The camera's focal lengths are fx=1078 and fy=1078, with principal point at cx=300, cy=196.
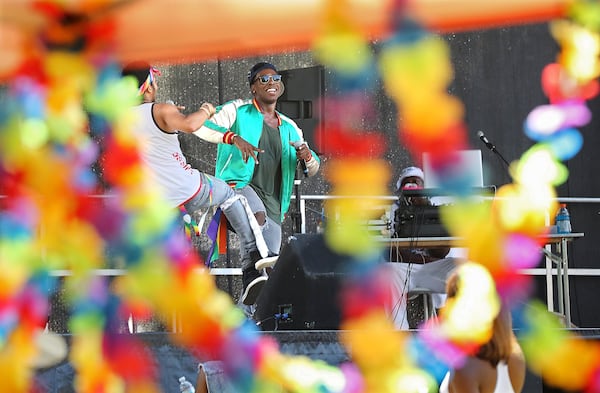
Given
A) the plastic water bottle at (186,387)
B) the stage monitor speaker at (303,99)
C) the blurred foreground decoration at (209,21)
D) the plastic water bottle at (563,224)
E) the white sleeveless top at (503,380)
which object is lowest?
the plastic water bottle at (186,387)

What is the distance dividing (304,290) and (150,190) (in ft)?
11.4

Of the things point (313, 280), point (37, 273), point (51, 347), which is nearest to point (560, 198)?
point (313, 280)

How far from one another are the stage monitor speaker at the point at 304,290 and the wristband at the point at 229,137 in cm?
94

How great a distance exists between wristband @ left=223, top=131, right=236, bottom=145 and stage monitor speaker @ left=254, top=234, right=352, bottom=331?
94cm

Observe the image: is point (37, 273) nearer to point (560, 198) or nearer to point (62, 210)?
point (62, 210)

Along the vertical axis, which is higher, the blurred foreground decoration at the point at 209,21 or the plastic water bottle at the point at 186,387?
the blurred foreground decoration at the point at 209,21

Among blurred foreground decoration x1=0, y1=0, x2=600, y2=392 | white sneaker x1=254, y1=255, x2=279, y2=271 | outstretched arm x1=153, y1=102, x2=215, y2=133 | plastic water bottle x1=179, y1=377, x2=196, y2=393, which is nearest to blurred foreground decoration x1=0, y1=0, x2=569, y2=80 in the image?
blurred foreground decoration x1=0, y1=0, x2=600, y2=392

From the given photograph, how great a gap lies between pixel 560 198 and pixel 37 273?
6616mm

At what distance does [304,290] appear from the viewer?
Answer: 453 centimetres

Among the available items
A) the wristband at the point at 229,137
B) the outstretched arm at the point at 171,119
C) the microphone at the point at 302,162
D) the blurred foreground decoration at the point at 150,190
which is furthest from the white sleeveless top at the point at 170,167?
the blurred foreground decoration at the point at 150,190

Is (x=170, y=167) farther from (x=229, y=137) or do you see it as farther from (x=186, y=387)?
(x=186, y=387)

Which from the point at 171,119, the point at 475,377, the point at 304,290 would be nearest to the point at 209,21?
the point at 475,377

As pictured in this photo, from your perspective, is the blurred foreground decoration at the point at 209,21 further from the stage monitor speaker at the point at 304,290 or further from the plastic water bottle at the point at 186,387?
the stage monitor speaker at the point at 304,290

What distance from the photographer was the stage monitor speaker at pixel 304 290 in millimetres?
4492
